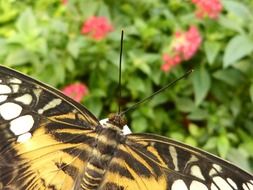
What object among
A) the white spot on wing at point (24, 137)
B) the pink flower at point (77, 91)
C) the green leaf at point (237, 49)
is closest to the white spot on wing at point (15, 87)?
the white spot on wing at point (24, 137)

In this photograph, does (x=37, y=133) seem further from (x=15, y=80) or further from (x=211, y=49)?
(x=211, y=49)

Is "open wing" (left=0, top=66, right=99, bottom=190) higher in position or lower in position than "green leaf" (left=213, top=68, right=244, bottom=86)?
lower

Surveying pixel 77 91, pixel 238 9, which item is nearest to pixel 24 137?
pixel 77 91

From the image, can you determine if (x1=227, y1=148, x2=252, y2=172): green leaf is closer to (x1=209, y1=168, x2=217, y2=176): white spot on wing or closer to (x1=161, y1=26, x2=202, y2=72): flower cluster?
(x1=161, y1=26, x2=202, y2=72): flower cluster

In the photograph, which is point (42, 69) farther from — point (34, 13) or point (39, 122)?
point (39, 122)

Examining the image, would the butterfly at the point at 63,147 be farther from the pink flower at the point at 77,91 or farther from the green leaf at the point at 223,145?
the green leaf at the point at 223,145

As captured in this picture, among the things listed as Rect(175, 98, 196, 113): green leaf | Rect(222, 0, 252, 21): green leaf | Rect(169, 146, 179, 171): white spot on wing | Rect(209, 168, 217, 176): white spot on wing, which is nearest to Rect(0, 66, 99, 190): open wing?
Rect(169, 146, 179, 171): white spot on wing
